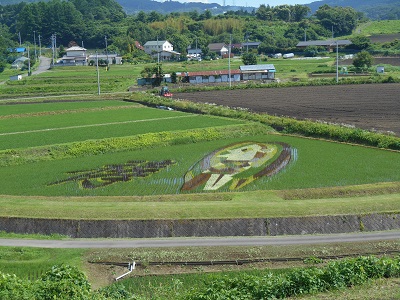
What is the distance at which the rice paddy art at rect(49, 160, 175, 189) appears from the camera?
1115 inches

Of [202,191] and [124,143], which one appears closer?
[202,191]

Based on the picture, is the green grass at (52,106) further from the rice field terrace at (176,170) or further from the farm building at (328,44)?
the farm building at (328,44)

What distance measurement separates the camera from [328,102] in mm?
53719

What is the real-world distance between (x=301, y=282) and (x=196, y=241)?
7056mm

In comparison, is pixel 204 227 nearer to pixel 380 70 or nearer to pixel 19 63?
pixel 380 70

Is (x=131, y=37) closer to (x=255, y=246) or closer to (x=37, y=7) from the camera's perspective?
(x=37, y=7)

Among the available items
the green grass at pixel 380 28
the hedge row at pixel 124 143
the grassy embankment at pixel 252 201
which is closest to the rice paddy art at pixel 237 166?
the grassy embankment at pixel 252 201

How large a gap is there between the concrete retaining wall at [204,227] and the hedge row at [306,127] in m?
12.4

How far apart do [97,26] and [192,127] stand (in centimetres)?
10118

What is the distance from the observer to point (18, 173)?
30312mm

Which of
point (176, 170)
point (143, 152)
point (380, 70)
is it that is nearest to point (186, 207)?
point (176, 170)

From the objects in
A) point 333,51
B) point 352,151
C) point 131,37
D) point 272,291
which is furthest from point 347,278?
point 131,37

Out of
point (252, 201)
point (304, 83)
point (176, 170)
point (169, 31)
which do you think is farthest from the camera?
point (169, 31)

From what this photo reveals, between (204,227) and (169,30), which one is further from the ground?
(169,30)
